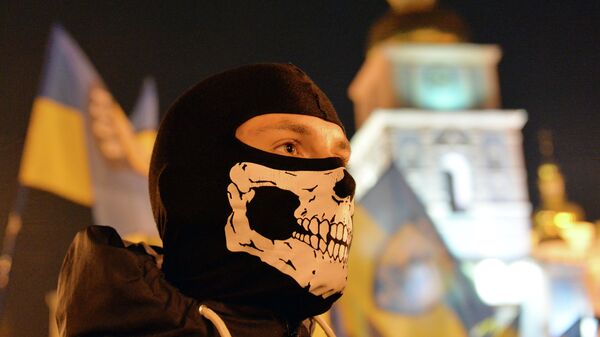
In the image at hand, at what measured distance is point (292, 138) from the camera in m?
Result: 1.85

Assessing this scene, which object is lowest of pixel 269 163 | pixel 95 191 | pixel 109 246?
pixel 95 191

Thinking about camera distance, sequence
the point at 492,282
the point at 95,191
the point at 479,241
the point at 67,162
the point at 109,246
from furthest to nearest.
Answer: the point at 479,241 < the point at 492,282 < the point at 95,191 < the point at 67,162 < the point at 109,246

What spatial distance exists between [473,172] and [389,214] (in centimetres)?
1564

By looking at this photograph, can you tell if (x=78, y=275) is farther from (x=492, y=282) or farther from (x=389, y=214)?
(x=492, y=282)

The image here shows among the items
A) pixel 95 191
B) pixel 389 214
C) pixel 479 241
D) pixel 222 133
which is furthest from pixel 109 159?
pixel 479 241

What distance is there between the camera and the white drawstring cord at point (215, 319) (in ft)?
5.43

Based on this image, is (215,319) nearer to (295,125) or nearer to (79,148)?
(295,125)

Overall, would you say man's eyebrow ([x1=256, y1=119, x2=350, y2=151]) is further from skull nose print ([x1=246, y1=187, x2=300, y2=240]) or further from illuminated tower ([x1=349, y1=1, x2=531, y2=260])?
illuminated tower ([x1=349, y1=1, x2=531, y2=260])

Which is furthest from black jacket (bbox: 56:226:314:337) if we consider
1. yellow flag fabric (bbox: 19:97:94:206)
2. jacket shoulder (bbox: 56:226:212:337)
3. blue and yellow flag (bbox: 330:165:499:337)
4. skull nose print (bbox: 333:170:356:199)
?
yellow flag fabric (bbox: 19:97:94:206)

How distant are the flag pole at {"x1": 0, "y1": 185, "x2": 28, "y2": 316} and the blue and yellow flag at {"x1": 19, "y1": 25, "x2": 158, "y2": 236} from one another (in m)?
0.24

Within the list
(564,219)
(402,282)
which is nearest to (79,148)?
(402,282)

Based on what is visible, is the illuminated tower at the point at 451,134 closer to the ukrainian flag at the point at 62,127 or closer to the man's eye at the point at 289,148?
the ukrainian flag at the point at 62,127

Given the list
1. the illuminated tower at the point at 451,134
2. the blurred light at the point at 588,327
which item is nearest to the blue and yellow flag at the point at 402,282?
the blurred light at the point at 588,327

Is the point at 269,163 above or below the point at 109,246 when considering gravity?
above
